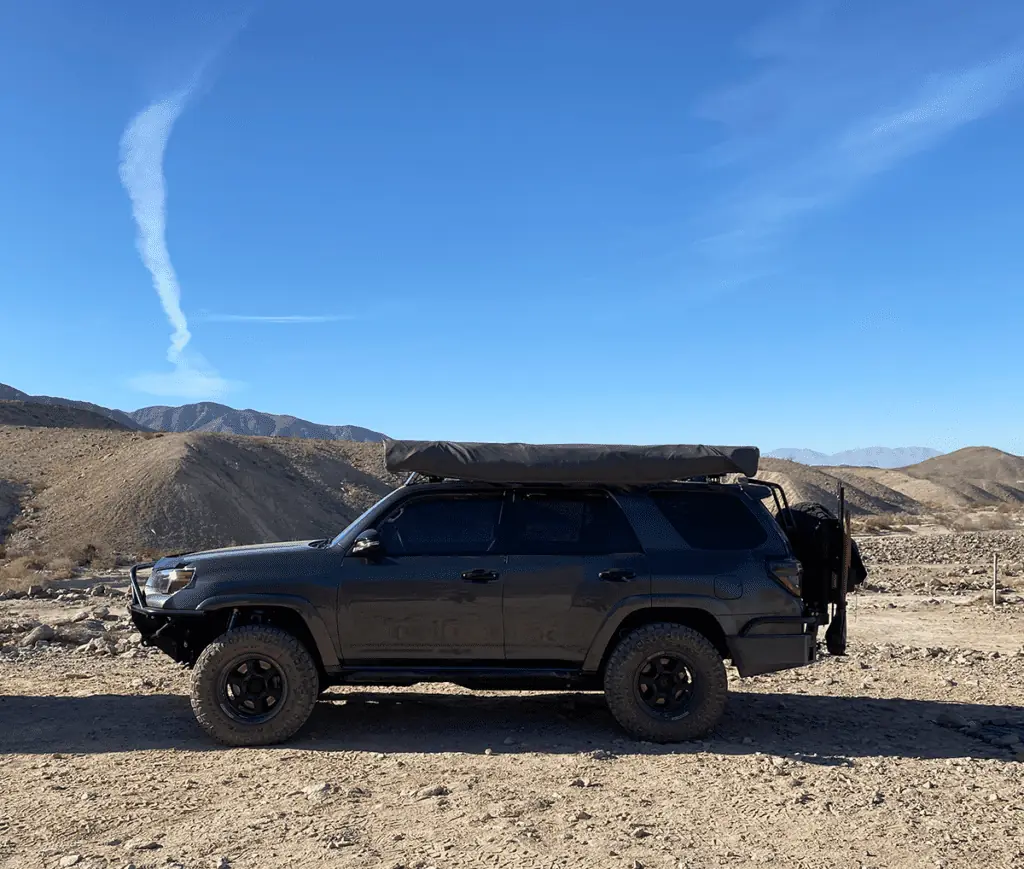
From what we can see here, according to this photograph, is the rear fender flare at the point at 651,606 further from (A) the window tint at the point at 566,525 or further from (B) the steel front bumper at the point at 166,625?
(B) the steel front bumper at the point at 166,625

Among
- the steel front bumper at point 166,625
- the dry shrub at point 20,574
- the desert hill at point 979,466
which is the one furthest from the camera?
the desert hill at point 979,466

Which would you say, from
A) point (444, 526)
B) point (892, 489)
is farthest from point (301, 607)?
point (892, 489)

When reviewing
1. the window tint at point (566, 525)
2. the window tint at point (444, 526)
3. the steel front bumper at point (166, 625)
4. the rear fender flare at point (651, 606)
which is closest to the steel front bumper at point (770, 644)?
the rear fender flare at point (651, 606)

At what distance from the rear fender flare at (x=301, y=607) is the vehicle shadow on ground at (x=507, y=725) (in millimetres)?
620

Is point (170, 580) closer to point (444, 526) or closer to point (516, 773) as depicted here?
point (444, 526)

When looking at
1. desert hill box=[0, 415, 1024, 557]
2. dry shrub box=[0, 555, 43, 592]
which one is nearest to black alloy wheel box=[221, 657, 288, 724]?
dry shrub box=[0, 555, 43, 592]

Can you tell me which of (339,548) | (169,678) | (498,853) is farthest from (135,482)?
(498,853)

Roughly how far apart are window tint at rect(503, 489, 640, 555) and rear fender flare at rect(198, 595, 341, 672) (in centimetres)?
139

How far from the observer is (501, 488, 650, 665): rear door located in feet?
20.2

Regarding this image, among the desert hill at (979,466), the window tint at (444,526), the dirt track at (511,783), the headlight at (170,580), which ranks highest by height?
the desert hill at (979,466)

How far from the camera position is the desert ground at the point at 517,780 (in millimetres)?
4312

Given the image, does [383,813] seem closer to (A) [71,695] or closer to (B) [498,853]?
(B) [498,853]

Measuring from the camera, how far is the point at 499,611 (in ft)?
20.2

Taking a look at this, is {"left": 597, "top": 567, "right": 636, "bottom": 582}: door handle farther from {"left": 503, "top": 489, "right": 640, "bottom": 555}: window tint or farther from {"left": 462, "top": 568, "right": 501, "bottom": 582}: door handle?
{"left": 462, "top": 568, "right": 501, "bottom": 582}: door handle
